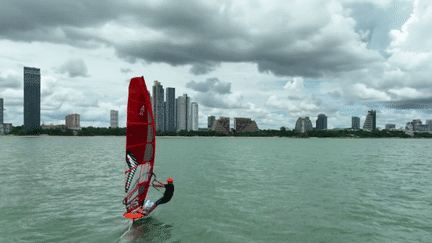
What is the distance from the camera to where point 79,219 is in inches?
782

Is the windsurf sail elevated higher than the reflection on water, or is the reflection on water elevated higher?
the windsurf sail

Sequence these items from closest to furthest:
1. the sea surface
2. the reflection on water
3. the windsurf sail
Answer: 1. the reflection on water
2. the sea surface
3. the windsurf sail

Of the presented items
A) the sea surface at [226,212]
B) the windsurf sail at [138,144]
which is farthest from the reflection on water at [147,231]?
the windsurf sail at [138,144]

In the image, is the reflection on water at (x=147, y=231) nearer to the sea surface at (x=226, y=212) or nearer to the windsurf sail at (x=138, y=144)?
the sea surface at (x=226, y=212)

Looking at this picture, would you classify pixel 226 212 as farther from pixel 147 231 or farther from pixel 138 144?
pixel 138 144

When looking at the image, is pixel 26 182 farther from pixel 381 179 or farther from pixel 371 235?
pixel 381 179

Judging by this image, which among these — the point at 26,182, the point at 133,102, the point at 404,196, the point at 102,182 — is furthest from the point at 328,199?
the point at 26,182

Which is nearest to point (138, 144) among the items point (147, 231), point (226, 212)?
point (147, 231)

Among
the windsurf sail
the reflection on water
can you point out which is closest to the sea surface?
the reflection on water

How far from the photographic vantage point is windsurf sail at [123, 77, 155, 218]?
17.5m

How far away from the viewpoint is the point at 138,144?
18156mm

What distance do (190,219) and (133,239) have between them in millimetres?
5168

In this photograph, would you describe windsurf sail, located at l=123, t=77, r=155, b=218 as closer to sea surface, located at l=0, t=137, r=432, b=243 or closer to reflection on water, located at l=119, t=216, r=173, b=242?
reflection on water, located at l=119, t=216, r=173, b=242


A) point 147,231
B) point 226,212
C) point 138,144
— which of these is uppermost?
point 138,144
